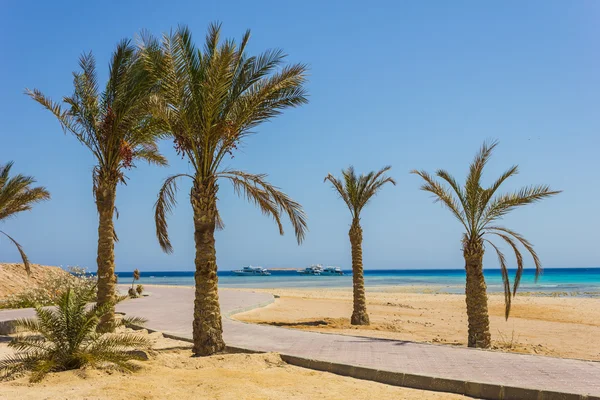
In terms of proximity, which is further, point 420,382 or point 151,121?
point 151,121

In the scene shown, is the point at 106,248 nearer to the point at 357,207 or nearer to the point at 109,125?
the point at 109,125

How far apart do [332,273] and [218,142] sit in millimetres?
113741

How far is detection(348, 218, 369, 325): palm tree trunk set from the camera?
56.7 feet

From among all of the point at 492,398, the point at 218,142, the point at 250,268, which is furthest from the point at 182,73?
the point at 250,268

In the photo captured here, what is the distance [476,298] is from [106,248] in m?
9.08

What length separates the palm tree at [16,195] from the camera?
15755mm

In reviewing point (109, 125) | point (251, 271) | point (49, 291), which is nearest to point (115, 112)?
point (109, 125)

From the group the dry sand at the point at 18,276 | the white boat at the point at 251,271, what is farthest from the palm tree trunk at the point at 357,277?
the white boat at the point at 251,271

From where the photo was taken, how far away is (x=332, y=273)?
122 meters

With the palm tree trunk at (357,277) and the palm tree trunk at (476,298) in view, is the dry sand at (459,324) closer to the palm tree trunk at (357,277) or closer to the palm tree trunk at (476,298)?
the palm tree trunk at (357,277)

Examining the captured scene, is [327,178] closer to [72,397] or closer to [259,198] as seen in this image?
[259,198]

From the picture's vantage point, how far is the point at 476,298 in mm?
12727

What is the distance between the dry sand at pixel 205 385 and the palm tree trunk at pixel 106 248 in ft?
12.1

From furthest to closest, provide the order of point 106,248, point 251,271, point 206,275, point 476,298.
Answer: point 251,271, point 476,298, point 106,248, point 206,275
